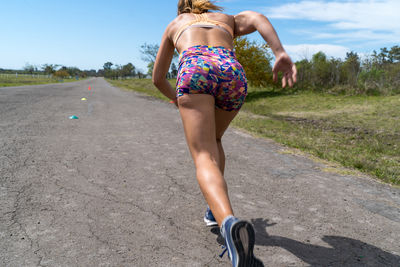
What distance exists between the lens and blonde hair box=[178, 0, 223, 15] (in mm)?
2381

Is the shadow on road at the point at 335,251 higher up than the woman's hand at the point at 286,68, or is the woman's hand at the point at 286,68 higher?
the woman's hand at the point at 286,68

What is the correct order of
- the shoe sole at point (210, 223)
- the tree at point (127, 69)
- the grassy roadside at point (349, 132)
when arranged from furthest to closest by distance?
the tree at point (127, 69) < the grassy roadside at point (349, 132) < the shoe sole at point (210, 223)

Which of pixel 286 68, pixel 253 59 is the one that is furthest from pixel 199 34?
pixel 253 59

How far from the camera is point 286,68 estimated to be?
2.07m

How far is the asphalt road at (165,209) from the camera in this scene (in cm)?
220

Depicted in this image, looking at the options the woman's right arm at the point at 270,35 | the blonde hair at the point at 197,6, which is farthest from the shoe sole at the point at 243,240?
the blonde hair at the point at 197,6

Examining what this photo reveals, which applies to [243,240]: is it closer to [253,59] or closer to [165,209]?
[165,209]

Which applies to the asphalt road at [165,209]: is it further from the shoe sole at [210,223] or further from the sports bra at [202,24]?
the sports bra at [202,24]

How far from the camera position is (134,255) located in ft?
Result: 7.06

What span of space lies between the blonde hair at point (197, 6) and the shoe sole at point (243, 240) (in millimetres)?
1635

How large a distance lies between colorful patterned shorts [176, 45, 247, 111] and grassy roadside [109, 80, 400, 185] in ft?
10.1

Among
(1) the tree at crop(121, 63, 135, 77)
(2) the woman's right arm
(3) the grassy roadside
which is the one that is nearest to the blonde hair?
(2) the woman's right arm

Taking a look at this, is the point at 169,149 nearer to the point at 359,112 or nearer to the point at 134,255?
the point at 134,255

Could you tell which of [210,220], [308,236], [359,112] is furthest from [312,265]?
[359,112]
